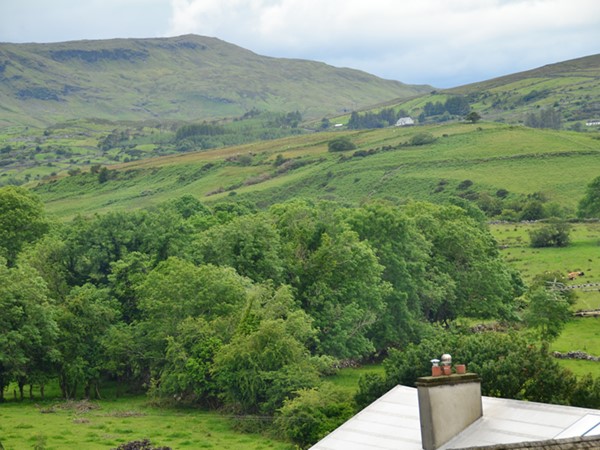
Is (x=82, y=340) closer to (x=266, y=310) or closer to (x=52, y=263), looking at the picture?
(x=52, y=263)

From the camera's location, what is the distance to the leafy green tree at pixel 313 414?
136 feet

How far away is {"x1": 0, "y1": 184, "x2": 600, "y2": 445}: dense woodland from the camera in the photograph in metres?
43.0

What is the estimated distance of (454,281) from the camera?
7488 cm

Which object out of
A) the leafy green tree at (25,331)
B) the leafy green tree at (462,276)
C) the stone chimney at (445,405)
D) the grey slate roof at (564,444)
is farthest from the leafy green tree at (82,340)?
the grey slate roof at (564,444)

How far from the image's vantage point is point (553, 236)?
346 ft

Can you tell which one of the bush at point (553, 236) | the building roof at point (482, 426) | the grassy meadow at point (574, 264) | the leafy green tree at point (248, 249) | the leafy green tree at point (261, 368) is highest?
the building roof at point (482, 426)

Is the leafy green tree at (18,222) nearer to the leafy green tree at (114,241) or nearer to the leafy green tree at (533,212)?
the leafy green tree at (114,241)

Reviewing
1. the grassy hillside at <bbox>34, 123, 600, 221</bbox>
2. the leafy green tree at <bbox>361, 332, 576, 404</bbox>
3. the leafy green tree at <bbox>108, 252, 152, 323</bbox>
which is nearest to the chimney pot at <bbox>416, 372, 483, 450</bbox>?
the leafy green tree at <bbox>361, 332, 576, 404</bbox>

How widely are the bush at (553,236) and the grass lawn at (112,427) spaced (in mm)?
64204

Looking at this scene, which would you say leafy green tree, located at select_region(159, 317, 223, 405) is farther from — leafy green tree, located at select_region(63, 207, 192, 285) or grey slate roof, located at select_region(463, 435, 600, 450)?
grey slate roof, located at select_region(463, 435, 600, 450)

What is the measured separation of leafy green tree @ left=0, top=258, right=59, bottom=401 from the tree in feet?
289

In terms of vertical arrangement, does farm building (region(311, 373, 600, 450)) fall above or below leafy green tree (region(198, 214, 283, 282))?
above

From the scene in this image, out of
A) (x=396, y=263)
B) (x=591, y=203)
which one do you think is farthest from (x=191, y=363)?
(x=591, y=203)

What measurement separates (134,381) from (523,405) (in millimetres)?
42867
